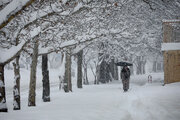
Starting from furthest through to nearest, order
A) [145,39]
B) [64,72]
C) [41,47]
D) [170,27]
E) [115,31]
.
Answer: [145,39] → [170,27] → [64,72] → [115,31] → [41,47]

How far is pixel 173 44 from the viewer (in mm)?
21469

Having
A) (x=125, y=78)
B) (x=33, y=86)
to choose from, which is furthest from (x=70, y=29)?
(x=125, y=78)

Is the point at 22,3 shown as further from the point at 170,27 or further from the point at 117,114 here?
the point at 170,27

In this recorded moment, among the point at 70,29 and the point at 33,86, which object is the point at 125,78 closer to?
the point at 70,29

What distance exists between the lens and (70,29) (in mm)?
14391

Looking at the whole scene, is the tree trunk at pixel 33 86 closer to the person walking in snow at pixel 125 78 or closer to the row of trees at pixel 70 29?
the row of trees at pixel 70 29

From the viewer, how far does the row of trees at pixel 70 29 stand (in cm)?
917

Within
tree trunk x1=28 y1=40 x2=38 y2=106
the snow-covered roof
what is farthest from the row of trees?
the snow-covered roof

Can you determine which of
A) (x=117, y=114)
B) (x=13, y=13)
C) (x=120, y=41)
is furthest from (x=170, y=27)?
(x=13, y=13)

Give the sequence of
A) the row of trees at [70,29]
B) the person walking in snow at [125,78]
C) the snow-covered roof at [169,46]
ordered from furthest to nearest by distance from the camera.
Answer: the snow-covered roof at [169,46]
the person walking in snow at [125,78]
the row of trees at [70,29]

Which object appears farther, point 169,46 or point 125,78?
point 169,46

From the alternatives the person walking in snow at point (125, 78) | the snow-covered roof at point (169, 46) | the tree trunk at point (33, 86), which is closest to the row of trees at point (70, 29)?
the tree trunk at point (33, 86)

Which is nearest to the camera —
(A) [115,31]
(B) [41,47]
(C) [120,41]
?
(B) [41,47]

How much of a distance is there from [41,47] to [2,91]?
455 centimetres
